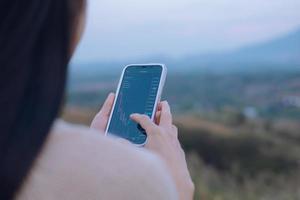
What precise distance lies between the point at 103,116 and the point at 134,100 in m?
0.08

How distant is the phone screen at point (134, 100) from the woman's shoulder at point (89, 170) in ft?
1.18

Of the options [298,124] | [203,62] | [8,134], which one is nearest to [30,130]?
[8,134]

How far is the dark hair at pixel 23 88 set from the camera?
2.58ft

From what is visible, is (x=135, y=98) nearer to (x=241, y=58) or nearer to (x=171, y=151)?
(x=171, y=151)

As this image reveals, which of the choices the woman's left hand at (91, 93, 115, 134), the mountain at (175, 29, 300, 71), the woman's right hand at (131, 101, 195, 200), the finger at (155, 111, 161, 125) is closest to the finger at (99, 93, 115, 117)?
the woman's left hand at (91, 93, 115, 134)

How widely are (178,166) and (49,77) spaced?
0.31 m

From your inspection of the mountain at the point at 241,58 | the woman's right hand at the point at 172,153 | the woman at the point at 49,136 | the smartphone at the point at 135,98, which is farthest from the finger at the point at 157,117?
the mountain at the point at 241,58

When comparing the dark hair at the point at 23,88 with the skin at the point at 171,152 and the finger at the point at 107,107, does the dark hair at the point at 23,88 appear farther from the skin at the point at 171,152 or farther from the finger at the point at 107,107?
the finger at the point at 107,107

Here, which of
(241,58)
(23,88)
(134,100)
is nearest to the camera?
(23,88)

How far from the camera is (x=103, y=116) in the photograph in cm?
135

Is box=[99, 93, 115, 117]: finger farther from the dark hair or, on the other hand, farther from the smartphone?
the dark hair

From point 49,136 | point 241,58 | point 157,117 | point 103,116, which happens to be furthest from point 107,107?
point 241,58

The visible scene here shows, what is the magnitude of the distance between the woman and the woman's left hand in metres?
0.47

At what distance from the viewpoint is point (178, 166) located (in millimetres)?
1029
